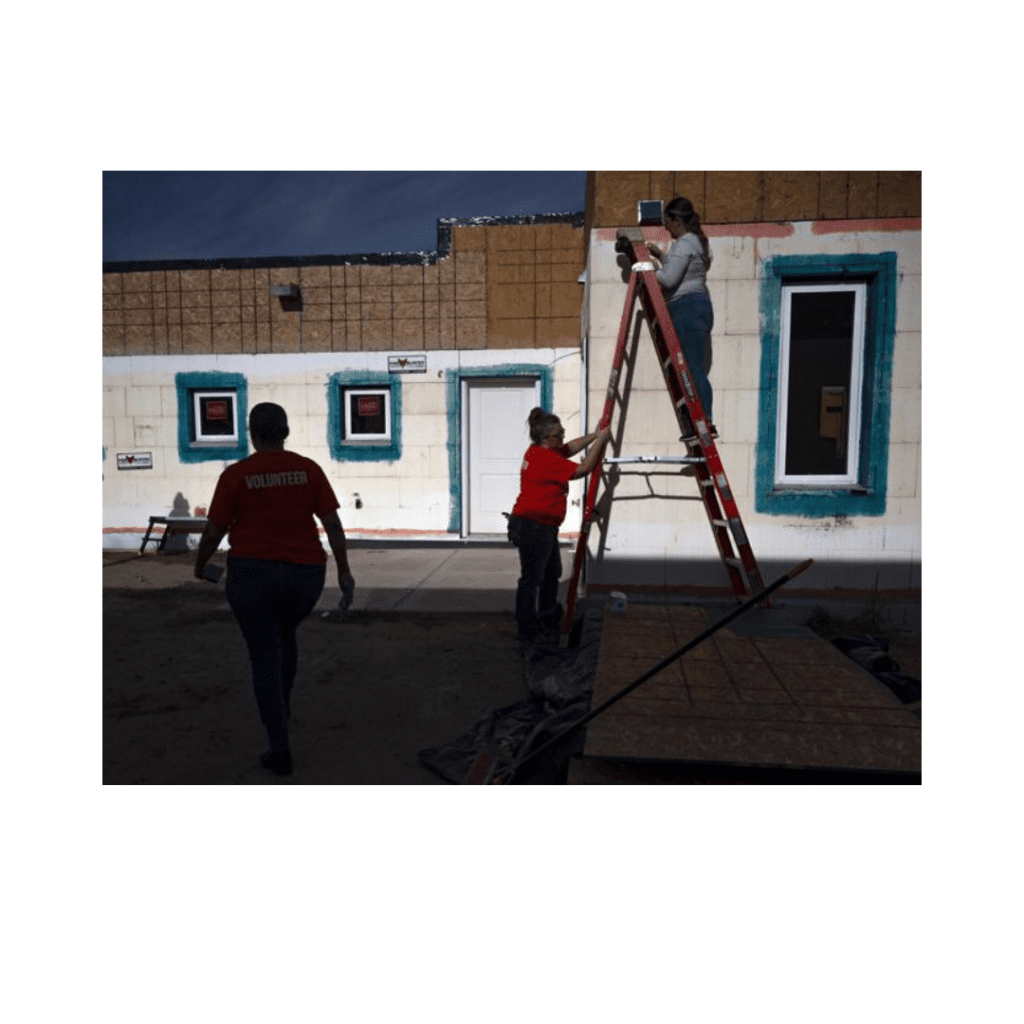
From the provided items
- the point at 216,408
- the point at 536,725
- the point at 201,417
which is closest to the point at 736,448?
the point at 536,725

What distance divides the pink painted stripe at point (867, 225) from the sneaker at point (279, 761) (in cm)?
418

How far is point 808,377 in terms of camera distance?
409cm

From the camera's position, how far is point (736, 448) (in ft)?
13.2

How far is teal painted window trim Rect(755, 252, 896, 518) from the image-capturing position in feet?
12.8

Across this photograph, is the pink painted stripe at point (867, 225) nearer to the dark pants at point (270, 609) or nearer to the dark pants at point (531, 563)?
the dark pants at point (531, 563)

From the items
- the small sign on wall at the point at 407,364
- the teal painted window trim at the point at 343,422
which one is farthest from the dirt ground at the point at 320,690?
the small sign on wall at the point at 407,364

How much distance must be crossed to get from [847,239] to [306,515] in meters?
3.69

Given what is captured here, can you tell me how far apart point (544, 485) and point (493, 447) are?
4.06 m

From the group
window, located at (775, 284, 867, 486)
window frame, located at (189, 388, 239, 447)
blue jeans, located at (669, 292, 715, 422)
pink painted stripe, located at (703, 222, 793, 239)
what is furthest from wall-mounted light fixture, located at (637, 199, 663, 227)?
window frame, located at (189, 388, 239, 447)

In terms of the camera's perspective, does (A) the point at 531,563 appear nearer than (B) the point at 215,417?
Yes

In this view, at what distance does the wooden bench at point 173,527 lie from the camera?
300 inches

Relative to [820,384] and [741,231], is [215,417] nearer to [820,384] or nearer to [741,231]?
[741,231]

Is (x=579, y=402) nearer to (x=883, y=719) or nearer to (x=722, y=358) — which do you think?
(x=722, y=358)

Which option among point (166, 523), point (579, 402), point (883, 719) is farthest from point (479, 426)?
point (883, 719)
